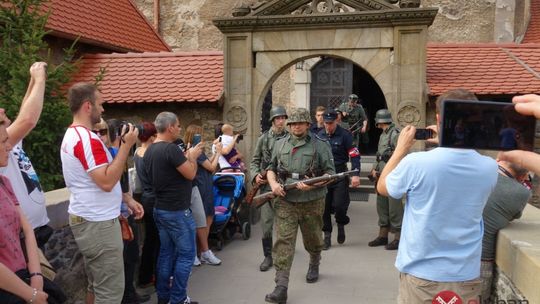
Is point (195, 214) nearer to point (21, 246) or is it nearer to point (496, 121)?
point (21, 246)

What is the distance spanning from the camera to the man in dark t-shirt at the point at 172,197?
429cm

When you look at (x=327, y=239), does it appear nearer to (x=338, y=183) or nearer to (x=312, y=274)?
(x=338, y=183)

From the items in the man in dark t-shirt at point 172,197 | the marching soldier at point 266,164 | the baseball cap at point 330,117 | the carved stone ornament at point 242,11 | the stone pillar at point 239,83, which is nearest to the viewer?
the man in dark t-shirt at point 172,197

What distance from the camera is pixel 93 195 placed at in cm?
321

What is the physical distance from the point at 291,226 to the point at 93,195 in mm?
2096

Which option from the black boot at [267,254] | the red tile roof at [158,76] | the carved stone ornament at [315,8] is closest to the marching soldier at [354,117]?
the carved stone ornament at [315,8]

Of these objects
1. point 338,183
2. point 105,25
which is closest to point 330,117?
point 338,183

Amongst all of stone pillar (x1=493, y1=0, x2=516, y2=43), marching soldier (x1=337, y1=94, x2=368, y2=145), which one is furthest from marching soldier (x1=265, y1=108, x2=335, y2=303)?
stone pillar (x1=493, y1=0, x2=516, y2=43)

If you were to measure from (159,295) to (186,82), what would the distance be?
17.7 ft

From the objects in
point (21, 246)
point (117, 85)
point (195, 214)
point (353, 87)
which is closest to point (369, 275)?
point (195, 214)

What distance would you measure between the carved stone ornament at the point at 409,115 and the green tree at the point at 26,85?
535 centimetres

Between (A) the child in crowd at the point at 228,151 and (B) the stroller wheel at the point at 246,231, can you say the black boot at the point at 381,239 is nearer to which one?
(B) the stroller wheel at the point at 246,231

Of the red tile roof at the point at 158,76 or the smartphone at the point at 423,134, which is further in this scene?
the red tile roof at the point at 158,76

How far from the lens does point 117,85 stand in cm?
950
